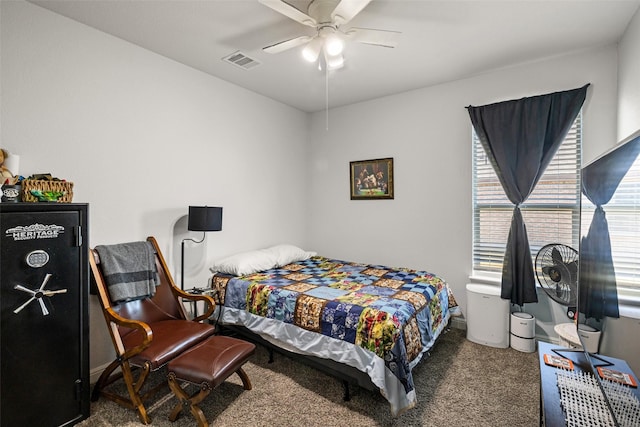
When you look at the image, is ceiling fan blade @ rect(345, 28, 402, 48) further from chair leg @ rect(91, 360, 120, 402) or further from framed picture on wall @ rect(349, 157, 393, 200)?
chair leg @ rect(91, 360, 120, 402)

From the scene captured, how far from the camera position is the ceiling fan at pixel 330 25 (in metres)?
1.83

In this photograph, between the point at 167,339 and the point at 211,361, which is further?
the point at 167,339

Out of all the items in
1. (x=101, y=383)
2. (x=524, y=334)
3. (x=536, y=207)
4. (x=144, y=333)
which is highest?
(x=536, y=207)

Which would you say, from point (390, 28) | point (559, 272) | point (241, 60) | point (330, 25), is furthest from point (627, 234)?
point (241, 60)

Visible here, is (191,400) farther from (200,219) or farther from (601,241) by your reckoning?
(601,241)

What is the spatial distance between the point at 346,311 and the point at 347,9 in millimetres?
2027

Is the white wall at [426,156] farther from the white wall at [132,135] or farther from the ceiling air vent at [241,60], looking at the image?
the ceiling air vent at [241,60]

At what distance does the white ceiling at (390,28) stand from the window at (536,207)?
2.59ft

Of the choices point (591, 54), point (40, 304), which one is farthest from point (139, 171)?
point (591, 54)

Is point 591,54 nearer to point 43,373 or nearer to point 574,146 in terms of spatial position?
point 574,146

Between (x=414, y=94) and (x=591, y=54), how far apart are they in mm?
1613

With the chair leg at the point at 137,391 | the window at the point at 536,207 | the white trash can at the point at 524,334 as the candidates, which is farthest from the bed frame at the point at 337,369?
the window at the point at 536,207

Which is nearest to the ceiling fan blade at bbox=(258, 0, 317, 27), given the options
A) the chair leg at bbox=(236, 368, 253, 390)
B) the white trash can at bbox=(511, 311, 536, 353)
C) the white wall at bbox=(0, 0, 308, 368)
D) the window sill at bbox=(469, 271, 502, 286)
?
the white wall at bbox=(0, 0, 308, 368)

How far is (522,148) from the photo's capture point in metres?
2.97
